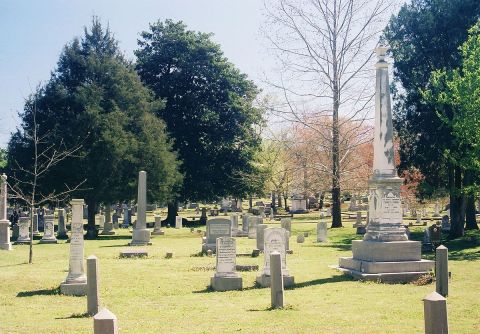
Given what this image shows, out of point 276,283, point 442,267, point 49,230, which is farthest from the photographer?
point 49,230

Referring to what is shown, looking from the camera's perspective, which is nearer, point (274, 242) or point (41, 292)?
point (41, 292)

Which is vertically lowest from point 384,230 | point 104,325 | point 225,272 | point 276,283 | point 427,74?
point 225,272

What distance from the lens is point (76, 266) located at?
1416 cm

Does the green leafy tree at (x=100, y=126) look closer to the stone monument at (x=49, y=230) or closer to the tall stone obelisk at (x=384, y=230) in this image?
the stone monument at (x=49, y=230)

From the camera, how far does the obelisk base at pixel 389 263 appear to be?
15.0 m

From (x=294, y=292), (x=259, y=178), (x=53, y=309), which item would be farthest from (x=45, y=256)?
(x=259, y=178)

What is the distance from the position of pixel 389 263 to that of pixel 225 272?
452 cm

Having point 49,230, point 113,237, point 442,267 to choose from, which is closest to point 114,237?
point 113,237

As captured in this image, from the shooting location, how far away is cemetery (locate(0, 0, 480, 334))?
36.7 feet

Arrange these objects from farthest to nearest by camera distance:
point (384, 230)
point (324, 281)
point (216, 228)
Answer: point (216, 228)
point (384, 230)
point (324, 281)

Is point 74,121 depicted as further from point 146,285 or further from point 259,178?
point 146,285

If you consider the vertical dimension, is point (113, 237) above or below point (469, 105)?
below

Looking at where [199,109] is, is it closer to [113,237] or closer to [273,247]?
[113,237]

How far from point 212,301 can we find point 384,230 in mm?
5966
